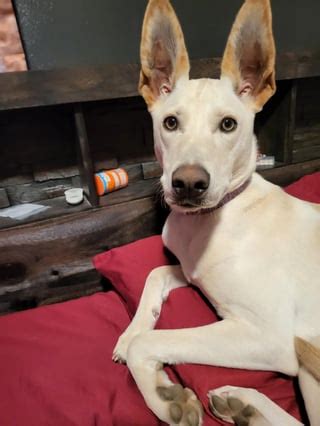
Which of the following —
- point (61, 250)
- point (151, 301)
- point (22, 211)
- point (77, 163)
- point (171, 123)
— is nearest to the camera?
point (171, 123)

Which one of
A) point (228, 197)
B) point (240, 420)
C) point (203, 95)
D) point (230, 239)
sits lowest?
point (240, 420)

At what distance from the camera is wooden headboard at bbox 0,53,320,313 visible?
5.80 ft

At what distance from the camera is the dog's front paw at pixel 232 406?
3.89 feet

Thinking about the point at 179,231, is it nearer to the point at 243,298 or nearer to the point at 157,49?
the point at 243,298

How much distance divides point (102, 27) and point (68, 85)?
553 mm

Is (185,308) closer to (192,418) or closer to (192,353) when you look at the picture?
(192,353)

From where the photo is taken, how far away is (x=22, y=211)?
6.71ft

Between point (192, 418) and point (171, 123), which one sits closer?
point (192, 418)

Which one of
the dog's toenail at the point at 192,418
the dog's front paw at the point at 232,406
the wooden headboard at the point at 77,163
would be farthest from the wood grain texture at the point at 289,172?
the dog's toenail at the point at 192,418

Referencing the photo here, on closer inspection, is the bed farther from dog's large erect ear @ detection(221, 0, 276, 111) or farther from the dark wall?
the dark wall

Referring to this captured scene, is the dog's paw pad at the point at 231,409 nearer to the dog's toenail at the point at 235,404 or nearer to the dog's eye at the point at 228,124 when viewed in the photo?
the dog's toenail at the point at 235,404

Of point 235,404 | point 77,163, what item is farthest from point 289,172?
point 235,404

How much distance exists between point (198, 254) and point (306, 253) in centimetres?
44

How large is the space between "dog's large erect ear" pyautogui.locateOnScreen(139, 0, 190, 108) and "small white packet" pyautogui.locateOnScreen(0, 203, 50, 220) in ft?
3.27
